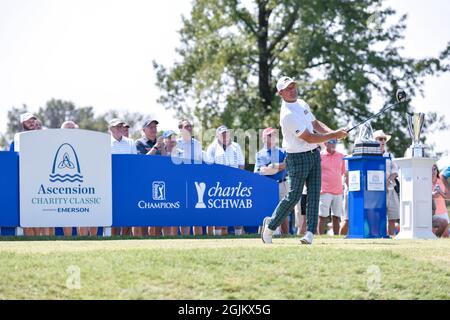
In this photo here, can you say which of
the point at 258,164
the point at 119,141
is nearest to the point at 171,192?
the point at 119,141

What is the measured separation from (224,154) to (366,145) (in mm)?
3541

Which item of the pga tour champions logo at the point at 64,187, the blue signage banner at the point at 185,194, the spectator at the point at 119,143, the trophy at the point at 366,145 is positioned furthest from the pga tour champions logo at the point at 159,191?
the trophy at the point at 366,145

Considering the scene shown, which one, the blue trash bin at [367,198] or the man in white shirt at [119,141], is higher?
the man in white shirt at [119,141]

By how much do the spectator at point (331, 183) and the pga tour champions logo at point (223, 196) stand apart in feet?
5.62

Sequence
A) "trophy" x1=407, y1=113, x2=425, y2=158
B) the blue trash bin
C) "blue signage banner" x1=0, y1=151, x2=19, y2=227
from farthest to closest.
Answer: "blue signage banner" x1=0, y1=151, x2=19, y2=227 < the blue trash bin < "trophy" x1=407, y1=113, x2=425, y2=158

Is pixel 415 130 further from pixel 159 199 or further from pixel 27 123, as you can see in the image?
pixel 27 123

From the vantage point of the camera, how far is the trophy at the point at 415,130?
16312 millimetres

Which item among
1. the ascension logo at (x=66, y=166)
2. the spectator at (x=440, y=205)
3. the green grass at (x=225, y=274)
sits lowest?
the green grass at (x=225, y=274)

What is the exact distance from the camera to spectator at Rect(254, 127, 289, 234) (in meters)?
19.4

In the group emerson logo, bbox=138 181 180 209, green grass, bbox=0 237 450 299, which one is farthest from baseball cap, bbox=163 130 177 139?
green grass, bbox=0 237 450 299

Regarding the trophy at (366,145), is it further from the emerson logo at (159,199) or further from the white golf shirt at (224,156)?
the emerson logo at (159,199)

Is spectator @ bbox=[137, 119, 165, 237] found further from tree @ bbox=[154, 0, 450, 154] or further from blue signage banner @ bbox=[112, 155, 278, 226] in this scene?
tree @ bbox=[154, 0, 450, 154]

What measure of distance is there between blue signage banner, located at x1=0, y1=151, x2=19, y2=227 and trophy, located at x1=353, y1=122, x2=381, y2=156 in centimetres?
616
